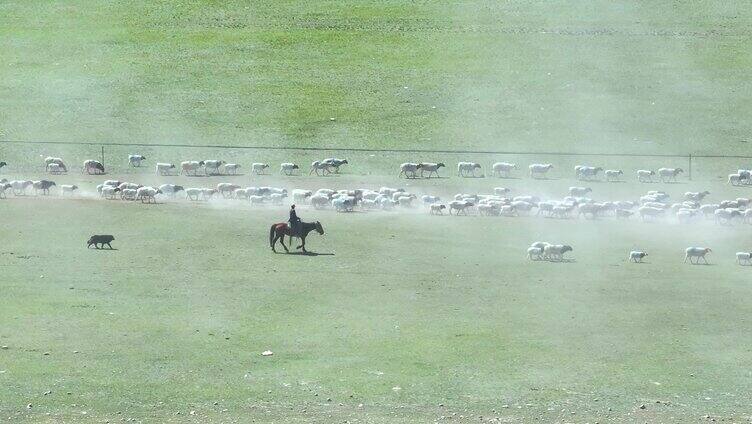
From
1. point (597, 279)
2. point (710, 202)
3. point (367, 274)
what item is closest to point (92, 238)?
point (367, 274)

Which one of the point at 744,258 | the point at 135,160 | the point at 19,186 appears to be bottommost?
the point at 744,258

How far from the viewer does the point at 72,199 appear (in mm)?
55594

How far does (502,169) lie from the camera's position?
63.9 metres

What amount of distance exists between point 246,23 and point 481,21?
14.6 m

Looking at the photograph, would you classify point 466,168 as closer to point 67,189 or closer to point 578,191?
point 578,191

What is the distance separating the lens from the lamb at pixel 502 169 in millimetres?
63594

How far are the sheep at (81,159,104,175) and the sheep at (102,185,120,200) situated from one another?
7090 millimetres

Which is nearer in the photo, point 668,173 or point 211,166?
point 668,173

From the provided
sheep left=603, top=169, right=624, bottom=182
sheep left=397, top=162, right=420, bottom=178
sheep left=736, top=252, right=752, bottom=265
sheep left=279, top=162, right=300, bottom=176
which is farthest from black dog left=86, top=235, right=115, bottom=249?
sheep left=603, top=169, right=624, bottom=182

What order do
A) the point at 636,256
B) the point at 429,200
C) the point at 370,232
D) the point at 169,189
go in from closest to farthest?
the point at 636,256 → the point at 370,232 → the point at 429,200 → the point at 169,189

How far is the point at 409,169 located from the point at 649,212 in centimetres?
1345

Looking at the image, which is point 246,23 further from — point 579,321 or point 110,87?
point 579,321

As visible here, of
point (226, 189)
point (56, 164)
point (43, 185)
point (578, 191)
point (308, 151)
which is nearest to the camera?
point (226, 189)

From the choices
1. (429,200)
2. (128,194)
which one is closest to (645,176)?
(429,200)
